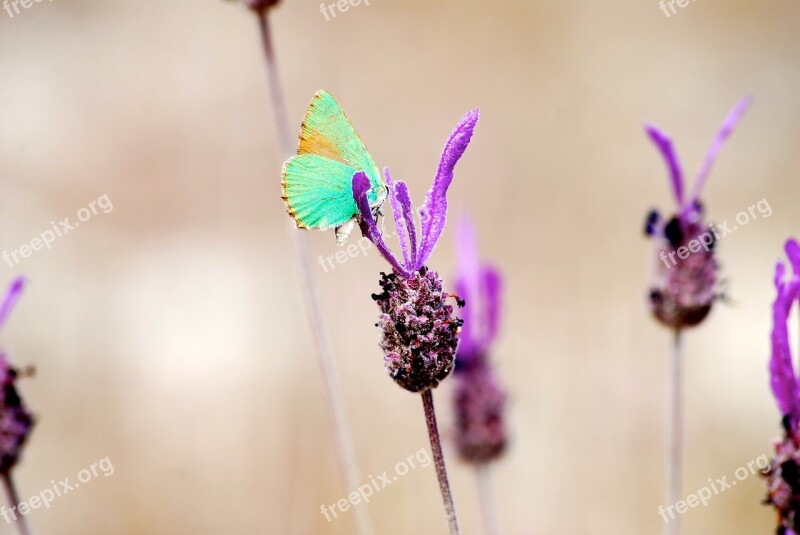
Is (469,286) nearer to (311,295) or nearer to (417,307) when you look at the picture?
(311,295)

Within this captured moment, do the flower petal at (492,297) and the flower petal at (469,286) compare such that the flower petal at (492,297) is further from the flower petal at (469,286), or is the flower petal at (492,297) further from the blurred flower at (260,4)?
the blurred flower at (260,4)

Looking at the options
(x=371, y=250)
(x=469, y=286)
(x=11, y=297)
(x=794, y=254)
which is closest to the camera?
(x=794, y=254)

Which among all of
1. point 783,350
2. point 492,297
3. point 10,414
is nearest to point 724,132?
point 783,350

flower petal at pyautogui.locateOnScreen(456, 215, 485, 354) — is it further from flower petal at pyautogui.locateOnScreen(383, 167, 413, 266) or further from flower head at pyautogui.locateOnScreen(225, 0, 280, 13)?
flower petal at pyautogui.locateOnScreen(383, 167, 413, 266)

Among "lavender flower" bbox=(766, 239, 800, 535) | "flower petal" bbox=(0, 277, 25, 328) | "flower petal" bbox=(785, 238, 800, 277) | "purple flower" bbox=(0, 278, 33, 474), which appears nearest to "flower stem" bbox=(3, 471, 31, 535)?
"purple flower" bbox=(0, 278, 33, 474)

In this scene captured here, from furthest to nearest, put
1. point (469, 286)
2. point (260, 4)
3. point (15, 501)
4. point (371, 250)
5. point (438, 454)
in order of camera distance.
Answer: point (371, 250) < point (469, 286) < point (260, 4) < point (15, 501) < point (438, 454)

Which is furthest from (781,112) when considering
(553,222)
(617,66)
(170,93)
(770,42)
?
(170,93)

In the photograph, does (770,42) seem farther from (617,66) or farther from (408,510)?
(408,510)
